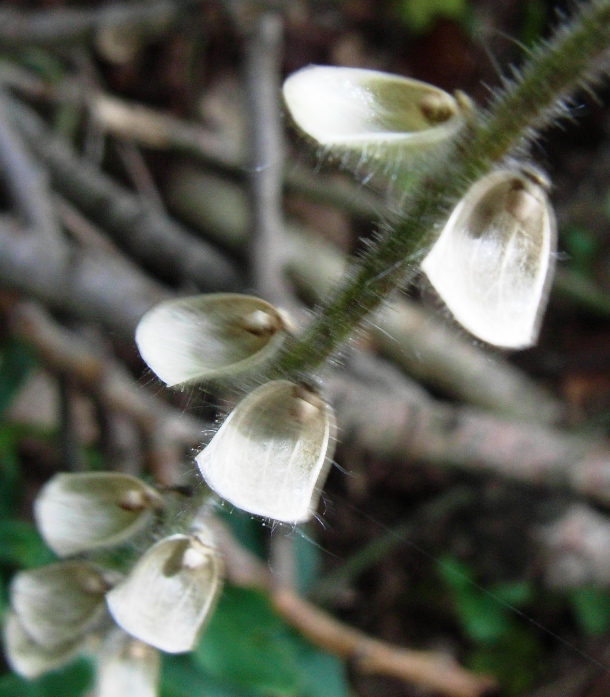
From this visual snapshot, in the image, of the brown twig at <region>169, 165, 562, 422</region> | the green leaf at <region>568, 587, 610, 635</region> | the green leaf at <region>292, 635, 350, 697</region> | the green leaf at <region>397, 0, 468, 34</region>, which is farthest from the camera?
the green leaf at <region>397, 0, 468, 34</region>

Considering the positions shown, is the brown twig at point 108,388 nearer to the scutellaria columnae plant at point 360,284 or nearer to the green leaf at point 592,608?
the scutellaria columnae plant at point 360,284

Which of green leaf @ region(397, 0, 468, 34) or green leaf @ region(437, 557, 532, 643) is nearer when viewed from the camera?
green leaf @ region(437, 557, 532, 643)

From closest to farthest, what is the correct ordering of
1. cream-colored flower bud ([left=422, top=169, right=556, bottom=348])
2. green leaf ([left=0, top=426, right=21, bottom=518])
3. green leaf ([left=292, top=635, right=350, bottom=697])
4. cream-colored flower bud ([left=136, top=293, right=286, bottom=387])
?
1. cream-colored flower bud ([left=422, top=169, right=556, bottom=348])
2. cream-colored flower bud ([left=136, top=293, right=286, bottom=387])
3. green leaf ([left=0, top=426, right=21, bottom=518])
4. green leaf ([left=292, top=635, right=350, bottom=697])

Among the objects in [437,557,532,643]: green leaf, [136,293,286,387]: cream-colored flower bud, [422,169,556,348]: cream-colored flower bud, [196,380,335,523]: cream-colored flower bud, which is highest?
[422,169,556,348]: cream-colored flower bud

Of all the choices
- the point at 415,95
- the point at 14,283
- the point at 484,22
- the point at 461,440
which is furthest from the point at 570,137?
the point at 415,95

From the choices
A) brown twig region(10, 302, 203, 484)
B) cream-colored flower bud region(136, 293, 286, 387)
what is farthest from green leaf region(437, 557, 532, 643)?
cream-colored flower bud region(136, 293, 286, 387)

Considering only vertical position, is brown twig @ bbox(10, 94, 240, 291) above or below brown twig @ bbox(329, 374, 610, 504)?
above

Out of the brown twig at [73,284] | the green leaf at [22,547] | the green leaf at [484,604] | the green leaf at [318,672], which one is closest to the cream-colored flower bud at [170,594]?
the green leaf at [22,547]

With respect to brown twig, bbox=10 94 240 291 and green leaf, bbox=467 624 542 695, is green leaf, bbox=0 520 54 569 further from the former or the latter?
green leaf, bbox=467 624 542 695
